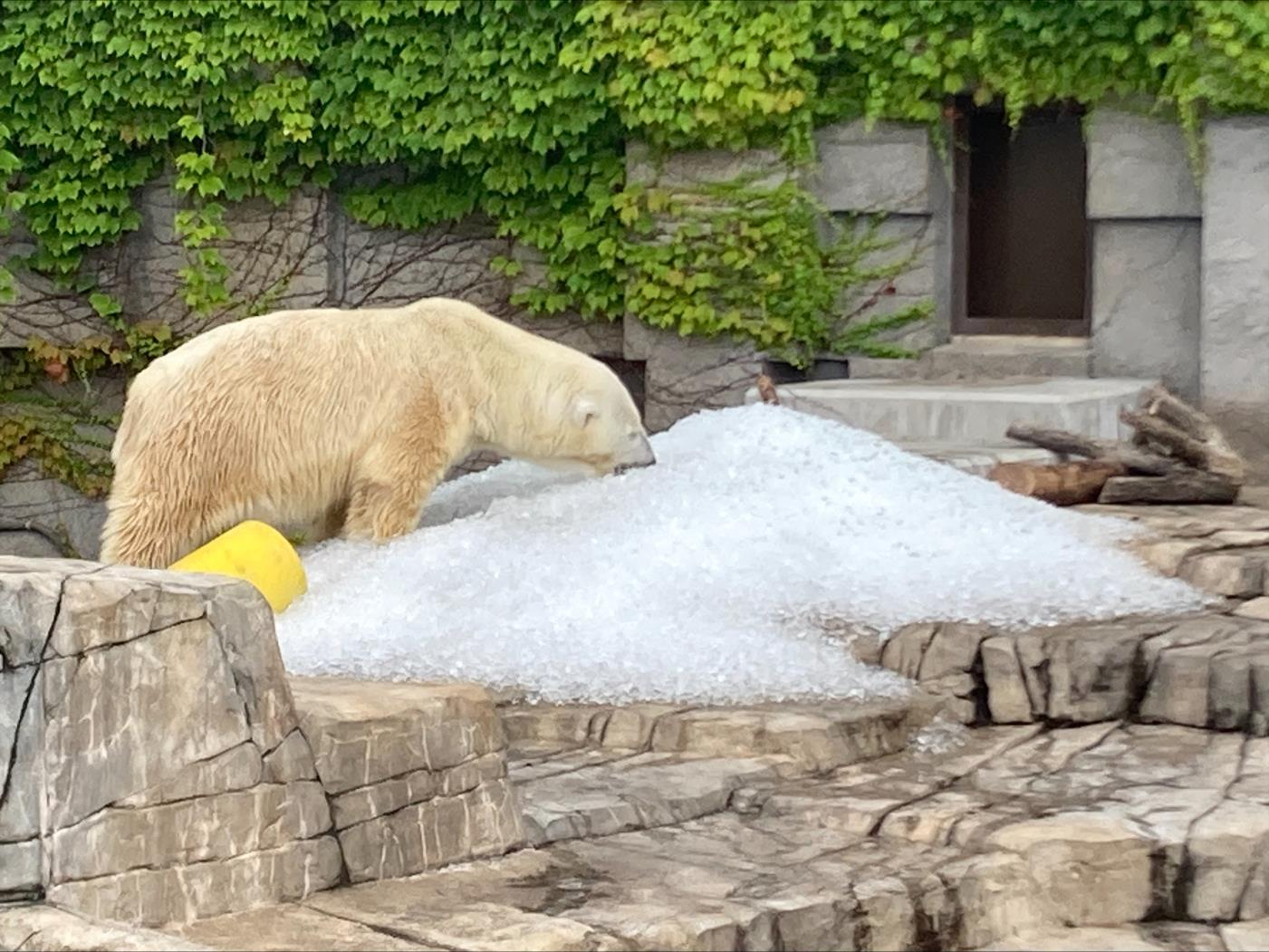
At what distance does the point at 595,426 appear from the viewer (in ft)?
19.9

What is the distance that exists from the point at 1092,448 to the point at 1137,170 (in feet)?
7.94

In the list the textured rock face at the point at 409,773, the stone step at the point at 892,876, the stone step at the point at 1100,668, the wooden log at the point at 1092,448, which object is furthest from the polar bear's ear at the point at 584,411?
the textured rock face at the point at 409,773

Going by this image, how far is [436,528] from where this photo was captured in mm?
5668

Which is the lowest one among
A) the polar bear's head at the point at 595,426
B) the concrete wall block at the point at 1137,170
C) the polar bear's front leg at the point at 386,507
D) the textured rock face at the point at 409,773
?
the textured rock face at the point at 409,773

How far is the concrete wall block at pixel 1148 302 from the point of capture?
8102 millimetres

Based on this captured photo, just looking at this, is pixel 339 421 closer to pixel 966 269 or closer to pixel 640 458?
pixel 640 458

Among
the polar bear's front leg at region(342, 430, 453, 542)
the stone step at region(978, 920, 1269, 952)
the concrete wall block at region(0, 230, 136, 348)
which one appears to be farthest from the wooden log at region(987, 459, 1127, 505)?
the concrete wall block at region(0, 230, 136, 348)

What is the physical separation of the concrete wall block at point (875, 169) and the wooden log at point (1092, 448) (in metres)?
2.47

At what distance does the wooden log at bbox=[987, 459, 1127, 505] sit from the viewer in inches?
232

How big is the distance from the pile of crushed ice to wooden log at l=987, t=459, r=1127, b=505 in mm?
245

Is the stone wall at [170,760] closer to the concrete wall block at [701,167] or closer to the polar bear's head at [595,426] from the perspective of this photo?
the polar bear's head at [595,426]

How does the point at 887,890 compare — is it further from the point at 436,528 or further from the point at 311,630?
the point at 436,528

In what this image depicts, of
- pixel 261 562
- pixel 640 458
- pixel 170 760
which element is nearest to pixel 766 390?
pixel 640 458

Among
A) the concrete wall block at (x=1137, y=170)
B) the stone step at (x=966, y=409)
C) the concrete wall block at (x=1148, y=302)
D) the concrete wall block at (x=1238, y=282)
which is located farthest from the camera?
the concrete wall block at (x=1148, y=302)
